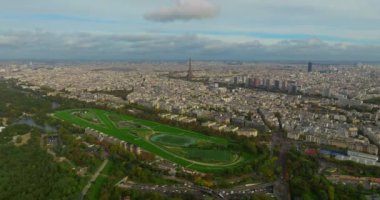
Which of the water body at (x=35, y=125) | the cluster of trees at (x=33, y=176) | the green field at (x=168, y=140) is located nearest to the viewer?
the cluster of trees at (x=33, y=176)

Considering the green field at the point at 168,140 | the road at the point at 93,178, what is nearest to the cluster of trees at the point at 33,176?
the road at the point at 93,178

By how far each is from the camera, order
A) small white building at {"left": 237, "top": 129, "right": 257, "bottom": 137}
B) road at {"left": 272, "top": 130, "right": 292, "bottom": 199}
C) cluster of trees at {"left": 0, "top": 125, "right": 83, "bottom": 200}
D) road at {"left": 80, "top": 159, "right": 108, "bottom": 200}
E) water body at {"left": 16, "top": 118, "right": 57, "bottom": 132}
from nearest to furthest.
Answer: cluster of trees at {"left": 0, "top": 125, "right": 83, "bottom": 200} → road at {"left": 80, "top": 159, "right": 108, "bottom": 200} → road at {"left": 272, "top": 130, "right": 292, "bottom": 199} → small white building at {"left": 237, "top": 129, "right": 257, "bottom": 137} → water body at {"left": 16, "top": 118, "right": 57, "bottom": 132}

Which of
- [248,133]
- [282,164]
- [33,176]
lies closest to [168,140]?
[248,133]

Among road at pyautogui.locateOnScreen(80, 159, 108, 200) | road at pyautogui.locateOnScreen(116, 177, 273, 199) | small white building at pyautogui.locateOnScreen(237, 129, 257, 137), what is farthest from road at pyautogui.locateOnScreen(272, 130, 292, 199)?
road at pyautogui.locateOnScreen(80, 159, 108, 200)

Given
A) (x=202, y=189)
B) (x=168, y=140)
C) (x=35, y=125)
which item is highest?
(x=35, y=125)

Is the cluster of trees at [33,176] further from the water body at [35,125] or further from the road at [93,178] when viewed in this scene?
the water body at [35,125]

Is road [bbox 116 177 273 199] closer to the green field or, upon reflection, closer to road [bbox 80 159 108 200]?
road [bbox 80 159 108 200]

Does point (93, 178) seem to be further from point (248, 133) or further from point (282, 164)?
point (248, 133)

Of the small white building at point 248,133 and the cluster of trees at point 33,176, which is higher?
the small white building at point 248,133
